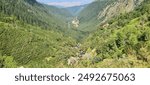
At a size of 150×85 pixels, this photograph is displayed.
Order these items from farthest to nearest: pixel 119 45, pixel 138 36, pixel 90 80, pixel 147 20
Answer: pixel 147 20
pixel 119 45
pixel 138 36
pixel 90 80

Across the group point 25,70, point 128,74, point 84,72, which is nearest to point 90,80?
point 84,72

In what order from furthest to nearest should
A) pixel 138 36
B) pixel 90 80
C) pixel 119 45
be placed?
pixel 119 45
pixel 138 36
pixel 90 80

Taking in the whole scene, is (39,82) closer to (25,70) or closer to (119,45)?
(25,70)

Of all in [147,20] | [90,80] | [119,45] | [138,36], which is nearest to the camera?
[90,80]

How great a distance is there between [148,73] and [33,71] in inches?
283

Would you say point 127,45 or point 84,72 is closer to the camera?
point 84,72

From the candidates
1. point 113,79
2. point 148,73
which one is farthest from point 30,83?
point 148,73

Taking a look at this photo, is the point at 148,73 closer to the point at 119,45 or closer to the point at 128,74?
the point at 128,74

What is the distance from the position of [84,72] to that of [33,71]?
10.6 feet

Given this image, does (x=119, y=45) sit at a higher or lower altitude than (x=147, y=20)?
lower

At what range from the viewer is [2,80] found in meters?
21.4

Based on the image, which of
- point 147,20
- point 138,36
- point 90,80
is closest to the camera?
point 90,80

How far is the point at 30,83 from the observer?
21375 millimetres

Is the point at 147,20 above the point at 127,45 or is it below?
above
